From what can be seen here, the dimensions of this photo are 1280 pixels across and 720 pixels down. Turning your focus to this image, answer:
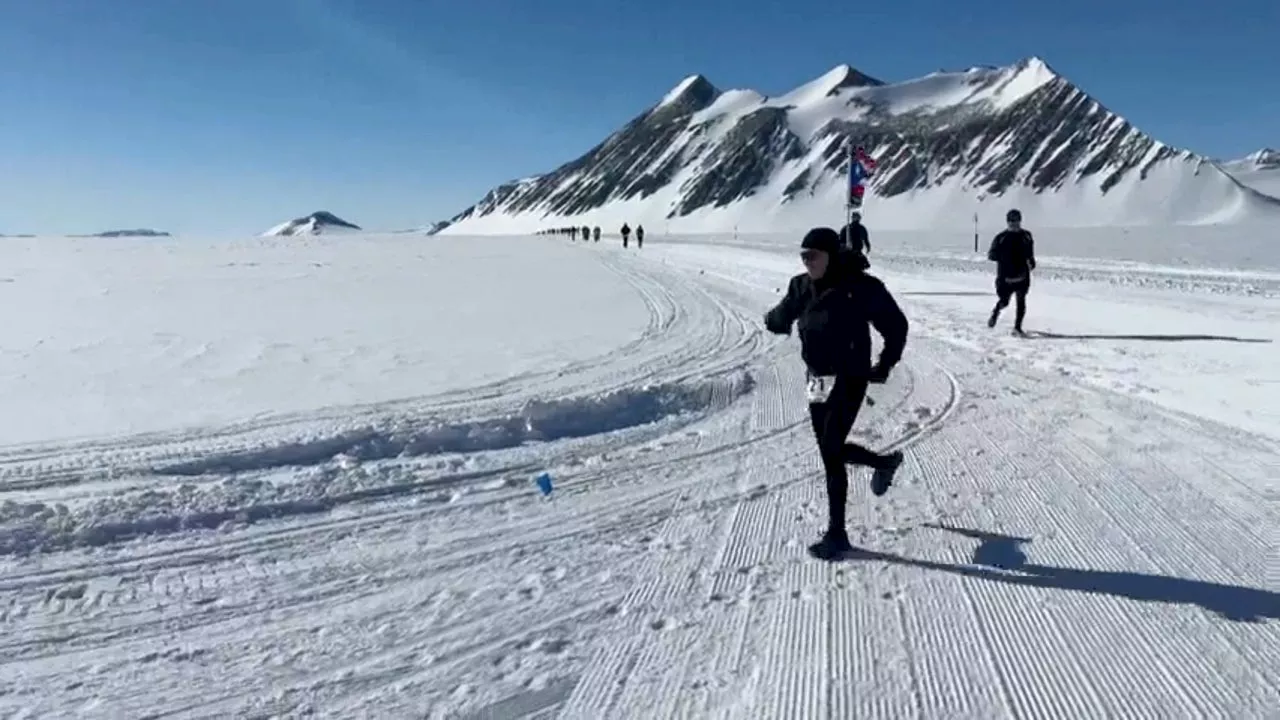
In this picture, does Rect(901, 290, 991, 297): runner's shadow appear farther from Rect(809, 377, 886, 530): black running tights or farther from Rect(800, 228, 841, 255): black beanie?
Rect(800, 228, 841, 255): black beanie

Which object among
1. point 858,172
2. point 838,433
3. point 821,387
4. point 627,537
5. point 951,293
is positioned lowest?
point 627,537

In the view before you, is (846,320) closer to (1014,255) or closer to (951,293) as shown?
(1014,255)

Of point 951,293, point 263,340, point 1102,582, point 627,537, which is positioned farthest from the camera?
point 951,293

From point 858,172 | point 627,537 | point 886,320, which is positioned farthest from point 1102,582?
point 858,172

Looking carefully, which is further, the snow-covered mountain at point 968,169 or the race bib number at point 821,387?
the snow-covered mountain at point 968,169

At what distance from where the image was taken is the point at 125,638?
12.9 feet

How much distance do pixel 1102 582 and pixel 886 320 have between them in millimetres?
1673

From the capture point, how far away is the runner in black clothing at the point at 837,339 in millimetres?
4535

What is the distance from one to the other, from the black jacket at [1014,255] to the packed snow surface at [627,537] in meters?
1.53

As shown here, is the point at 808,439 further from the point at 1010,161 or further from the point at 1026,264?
the point at 1010,161

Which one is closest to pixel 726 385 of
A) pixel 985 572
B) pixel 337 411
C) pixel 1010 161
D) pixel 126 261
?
pixel 337 411

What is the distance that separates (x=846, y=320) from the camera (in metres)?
4.53

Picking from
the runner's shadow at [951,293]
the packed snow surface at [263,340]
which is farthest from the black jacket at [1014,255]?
the runner's shadow at [951,293]

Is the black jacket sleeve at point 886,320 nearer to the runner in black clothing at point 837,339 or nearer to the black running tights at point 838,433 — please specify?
the runner in black clothing at point 837,339
